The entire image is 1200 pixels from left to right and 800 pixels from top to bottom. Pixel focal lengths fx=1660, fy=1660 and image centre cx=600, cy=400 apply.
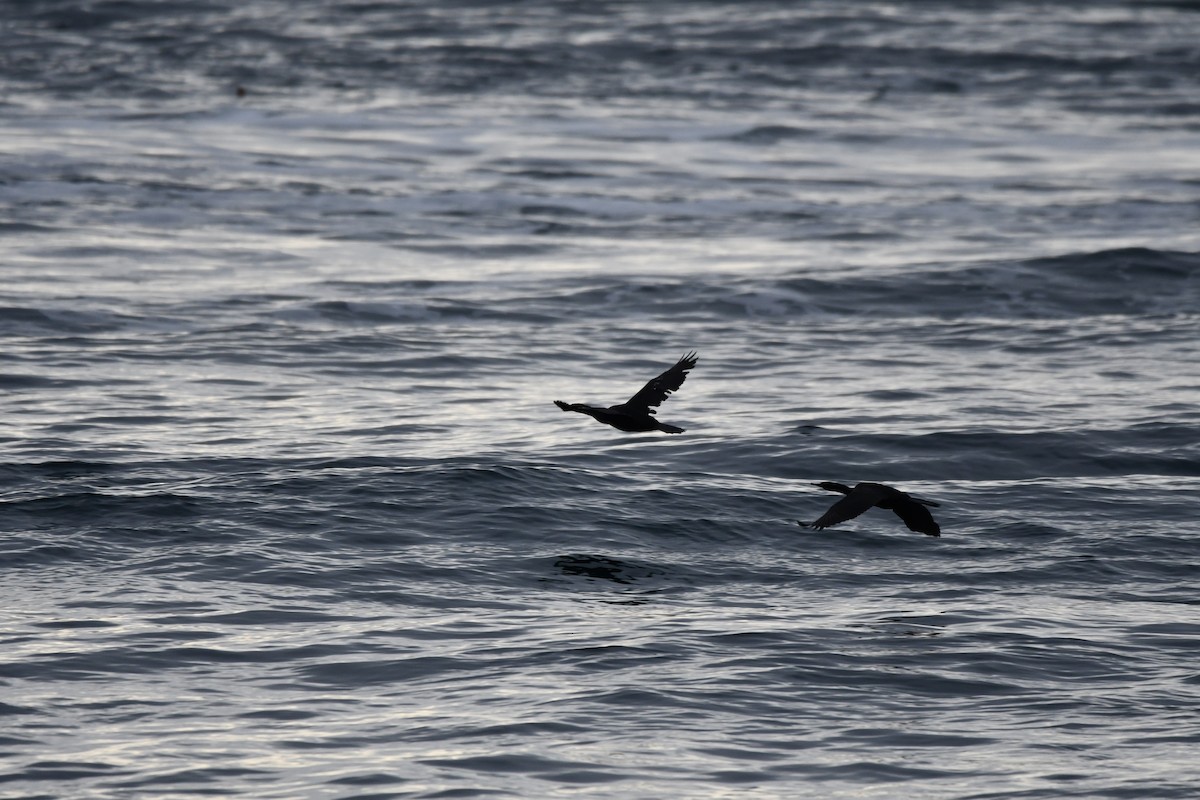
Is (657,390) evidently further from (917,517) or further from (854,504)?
(854,504)

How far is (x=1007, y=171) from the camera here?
37.2 metres

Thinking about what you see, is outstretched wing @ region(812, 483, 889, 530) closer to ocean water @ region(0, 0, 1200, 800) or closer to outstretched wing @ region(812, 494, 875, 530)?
outstretched wing @ region(812, 494, 875, 530)

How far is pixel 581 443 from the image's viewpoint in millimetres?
18531

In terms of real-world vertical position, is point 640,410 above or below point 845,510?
above

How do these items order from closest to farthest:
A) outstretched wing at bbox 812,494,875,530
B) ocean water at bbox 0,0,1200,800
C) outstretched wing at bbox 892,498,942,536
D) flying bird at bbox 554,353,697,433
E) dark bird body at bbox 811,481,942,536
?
ocean water at bbox 0,0,1200,800 → outstretched wing at bbox 812,494,875,530 → dark bird body at bbox 811,481,942,536 → outstretched wing at bbox 892,498,942,536 → flying bird at bbox 554,353,697,433

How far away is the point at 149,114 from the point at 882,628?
30.4m

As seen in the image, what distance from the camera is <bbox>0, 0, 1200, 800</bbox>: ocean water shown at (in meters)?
10.7

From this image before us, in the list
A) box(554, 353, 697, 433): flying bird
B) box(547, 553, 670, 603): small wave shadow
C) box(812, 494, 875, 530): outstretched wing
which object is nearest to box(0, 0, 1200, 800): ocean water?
box(547, 553, 670, 603): small wave shadow

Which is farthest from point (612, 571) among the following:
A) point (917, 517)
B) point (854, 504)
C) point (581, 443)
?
point (581, 443)

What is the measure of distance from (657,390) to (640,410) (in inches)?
21.6

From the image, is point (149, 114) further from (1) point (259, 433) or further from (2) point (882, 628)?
(2) point (882, 628)

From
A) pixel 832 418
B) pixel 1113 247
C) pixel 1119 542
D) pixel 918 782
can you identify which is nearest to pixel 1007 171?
pixel 1113 247

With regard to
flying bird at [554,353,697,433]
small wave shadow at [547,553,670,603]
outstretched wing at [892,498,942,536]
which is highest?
flying bird at [554,353,697,433]

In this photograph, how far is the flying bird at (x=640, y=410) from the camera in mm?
12914
